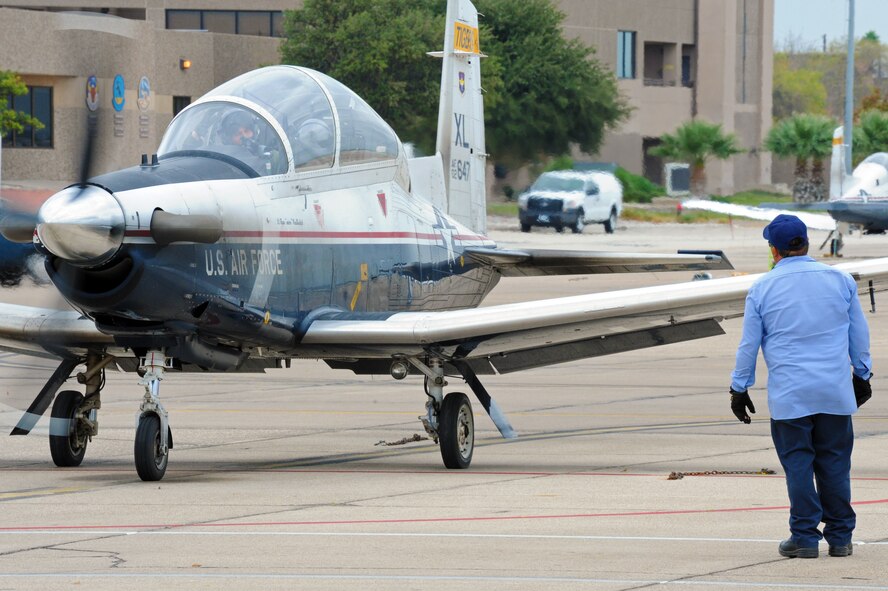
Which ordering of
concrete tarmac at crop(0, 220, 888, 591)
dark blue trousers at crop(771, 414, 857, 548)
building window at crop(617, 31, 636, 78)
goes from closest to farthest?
1. concrete tarmac at crop(0, 220, 888, 591)
2. dark blue trousers at crop(771, 414, 857, 548)
3. building window at crop(617, 31, 636, 78)

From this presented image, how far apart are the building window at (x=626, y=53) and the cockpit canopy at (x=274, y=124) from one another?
255 feet

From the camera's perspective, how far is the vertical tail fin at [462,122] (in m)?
16.7

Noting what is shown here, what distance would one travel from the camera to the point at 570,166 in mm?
65875

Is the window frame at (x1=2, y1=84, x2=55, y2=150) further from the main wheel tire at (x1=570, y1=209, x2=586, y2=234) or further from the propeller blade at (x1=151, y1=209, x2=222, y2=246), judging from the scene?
the propeller blade at (x1=151, y1=209, x2=222, y2=246)

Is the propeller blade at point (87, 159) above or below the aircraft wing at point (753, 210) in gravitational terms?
above

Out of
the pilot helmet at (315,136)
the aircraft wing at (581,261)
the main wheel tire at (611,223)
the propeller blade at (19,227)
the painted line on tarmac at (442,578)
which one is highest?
the pilot helmet at (315,136)

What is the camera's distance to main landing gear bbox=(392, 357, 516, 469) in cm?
1149

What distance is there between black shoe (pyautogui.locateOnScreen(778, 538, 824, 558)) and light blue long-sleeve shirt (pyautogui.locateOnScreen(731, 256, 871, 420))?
2.04 ft

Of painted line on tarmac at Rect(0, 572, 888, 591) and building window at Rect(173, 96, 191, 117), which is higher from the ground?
building window at Rect(173, 96, 191, 117)

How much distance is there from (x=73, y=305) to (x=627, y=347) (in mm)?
4420

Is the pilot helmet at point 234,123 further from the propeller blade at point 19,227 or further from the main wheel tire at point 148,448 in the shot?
the main wheel tire at point 148,448

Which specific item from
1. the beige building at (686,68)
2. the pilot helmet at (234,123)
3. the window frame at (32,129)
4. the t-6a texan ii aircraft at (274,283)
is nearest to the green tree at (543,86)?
the beige building at (686,68)

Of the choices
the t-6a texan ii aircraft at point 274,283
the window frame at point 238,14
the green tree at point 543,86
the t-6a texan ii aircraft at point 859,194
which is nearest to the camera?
the t-6a texan ii aircraft at point 274,283

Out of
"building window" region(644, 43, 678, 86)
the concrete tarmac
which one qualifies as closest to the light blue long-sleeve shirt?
the concrete tarmac
